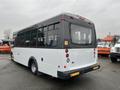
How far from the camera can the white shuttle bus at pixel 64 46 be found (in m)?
4.82

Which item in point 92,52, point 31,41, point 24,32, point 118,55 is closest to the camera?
point 92,52

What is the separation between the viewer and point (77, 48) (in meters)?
5.26

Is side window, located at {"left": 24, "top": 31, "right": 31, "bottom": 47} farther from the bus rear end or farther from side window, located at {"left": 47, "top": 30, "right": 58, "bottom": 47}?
the bus rear end

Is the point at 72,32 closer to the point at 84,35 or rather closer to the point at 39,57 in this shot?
the point at 84,35

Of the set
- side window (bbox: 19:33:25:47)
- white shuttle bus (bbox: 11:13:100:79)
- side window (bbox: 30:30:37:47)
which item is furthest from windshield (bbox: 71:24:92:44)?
side window (bbox: 19:33:25:47)

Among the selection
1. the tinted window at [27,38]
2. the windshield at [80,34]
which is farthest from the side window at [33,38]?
the windshield at [80,34]

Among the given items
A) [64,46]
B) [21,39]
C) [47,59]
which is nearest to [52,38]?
[64,46]

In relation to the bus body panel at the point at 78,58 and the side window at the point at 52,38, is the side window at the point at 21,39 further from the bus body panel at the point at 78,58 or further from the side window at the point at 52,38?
the bus body panel at the point at 78,58

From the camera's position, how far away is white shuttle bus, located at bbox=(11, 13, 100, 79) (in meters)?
4.82

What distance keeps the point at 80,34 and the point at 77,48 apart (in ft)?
2.35

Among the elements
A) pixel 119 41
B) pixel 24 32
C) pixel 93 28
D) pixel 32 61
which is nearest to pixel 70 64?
pixel 93 28

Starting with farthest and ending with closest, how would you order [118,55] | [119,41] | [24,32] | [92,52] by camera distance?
1. [119,41]
2. [118,55]
3. [24,32]
4. [92,52]

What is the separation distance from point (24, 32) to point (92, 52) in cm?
449

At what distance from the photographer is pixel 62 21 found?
4.85 meters
